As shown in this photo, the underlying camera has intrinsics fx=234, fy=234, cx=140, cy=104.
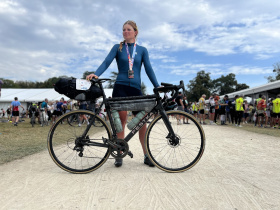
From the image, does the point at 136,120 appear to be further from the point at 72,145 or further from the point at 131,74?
the point at 72,145

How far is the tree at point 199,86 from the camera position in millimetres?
70950

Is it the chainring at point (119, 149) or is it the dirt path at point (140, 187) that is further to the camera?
the chainring at point (119, 149)

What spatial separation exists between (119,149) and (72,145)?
68 cm

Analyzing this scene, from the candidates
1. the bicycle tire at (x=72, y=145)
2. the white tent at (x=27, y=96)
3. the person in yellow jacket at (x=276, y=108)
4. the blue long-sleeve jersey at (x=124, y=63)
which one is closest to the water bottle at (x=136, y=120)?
the bicycle tire at (x=72, y=145)

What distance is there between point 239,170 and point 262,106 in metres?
11.5

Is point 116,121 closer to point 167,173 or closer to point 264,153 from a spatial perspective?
point 167,173

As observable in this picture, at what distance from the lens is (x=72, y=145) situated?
130 inches

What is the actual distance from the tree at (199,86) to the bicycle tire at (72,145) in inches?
2744

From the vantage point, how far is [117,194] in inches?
92.7

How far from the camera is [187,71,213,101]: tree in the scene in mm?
70950

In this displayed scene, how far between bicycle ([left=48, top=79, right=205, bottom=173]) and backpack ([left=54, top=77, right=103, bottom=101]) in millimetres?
152

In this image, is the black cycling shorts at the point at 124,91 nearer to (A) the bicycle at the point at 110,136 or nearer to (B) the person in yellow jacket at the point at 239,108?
(A) the bicycle at the point at 110,136

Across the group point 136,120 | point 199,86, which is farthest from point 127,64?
point 199,86

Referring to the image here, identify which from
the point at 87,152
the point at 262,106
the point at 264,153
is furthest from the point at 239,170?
the point at 262,106
